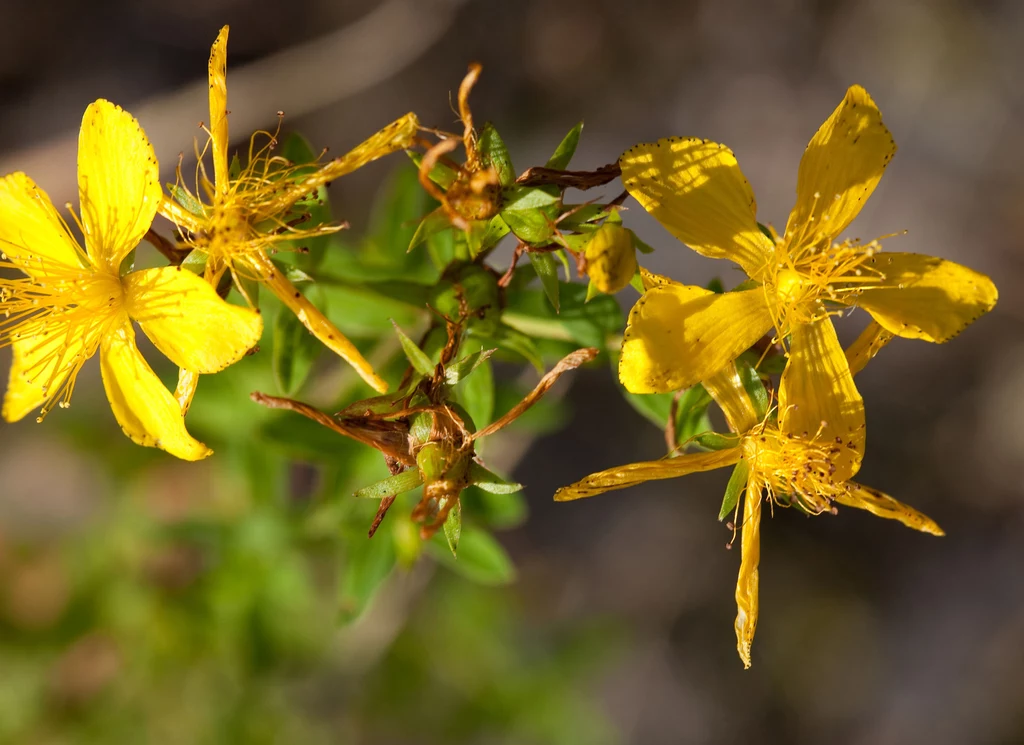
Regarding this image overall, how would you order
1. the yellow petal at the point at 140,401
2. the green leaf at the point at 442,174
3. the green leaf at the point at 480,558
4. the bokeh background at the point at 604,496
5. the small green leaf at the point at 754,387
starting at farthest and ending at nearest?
the bokeh background at the point at 604,496
the green leaf at the point at 480,558
the small green leaf at the point at 754,387
the yellow petal at the point at 140,401
the green leaf at the point at 442,174

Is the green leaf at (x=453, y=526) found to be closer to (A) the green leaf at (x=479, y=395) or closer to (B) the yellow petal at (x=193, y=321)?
(A) the green leaf at (x=479, y=395)

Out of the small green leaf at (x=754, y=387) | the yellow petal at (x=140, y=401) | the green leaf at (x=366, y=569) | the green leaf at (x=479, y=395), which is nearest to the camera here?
the yellow petal at (x=140, y=401)

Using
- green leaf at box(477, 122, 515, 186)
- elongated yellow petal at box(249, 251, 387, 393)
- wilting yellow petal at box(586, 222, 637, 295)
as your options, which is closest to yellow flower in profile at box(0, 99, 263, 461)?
elongated yellow petal at box(249, 251, 387, 393)

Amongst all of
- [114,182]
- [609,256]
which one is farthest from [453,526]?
[114,182]

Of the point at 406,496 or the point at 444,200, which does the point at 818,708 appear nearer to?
the point at 406,496

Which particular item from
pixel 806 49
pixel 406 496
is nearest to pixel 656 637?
pixel 406 496

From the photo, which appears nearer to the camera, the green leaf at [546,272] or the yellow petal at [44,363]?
the green leaf at [546,272]

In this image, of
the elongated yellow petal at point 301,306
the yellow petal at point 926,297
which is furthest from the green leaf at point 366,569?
the yellow petal at point 926,297
